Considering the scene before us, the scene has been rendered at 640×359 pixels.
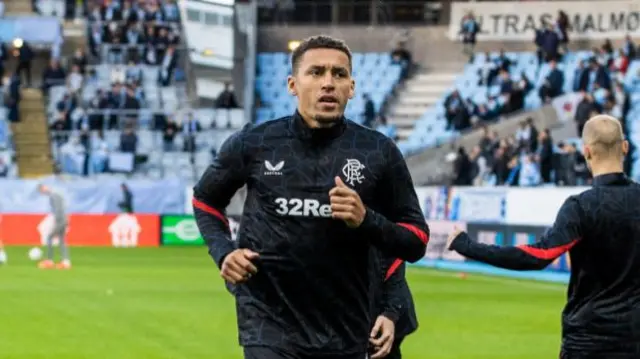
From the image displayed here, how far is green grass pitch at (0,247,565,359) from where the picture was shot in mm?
16719

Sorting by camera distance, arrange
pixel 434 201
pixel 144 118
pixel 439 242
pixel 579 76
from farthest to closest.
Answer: pixel 144 118 → pixel 579 76 → pixel 434 201 → pixel 439 242

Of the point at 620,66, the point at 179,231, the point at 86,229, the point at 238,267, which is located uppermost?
the point at 238,267

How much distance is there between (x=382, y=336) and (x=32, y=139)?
4196 cm

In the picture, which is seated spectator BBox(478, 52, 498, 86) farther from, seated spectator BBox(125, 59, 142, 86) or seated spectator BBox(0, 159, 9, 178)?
seated spectator BBox(0, 159, 9, 178)

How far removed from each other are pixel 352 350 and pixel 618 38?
41420 mm

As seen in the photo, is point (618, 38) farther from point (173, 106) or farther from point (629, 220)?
point (629, 220)

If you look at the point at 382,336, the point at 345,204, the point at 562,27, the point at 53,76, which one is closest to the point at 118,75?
the point at 53,76

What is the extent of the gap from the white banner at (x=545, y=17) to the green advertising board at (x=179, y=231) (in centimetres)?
1196

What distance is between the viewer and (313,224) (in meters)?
6.89

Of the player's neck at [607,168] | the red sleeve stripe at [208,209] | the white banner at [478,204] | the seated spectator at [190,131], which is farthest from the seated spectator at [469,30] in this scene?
the red sleeve stripe at [208,209]

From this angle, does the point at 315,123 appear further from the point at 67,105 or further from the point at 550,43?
the point at 67,105

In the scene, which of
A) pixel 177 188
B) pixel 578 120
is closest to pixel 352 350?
pixel 578 120

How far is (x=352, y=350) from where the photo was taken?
6.99 metres

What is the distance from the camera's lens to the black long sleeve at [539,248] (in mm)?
7930
